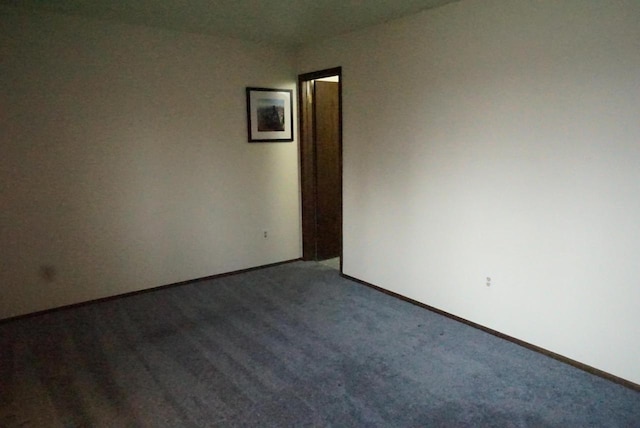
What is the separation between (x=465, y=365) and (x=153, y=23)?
11.9 ft

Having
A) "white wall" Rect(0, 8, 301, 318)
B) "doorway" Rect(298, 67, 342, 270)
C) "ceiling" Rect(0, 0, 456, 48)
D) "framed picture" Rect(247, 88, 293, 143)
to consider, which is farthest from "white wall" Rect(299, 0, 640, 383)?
"white wall" Rect(0, 8, 301, 318)

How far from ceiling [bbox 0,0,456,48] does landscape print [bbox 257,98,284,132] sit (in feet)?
2.45

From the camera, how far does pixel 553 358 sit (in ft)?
9.53

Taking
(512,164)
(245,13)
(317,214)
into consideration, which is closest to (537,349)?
(512,164)

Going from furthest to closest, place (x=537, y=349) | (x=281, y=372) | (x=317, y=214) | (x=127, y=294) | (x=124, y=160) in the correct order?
(x=317, y=214)
(x=127, y=294)
(x=124, y=160)
(x=537, y=349)
(x=281, y=372)

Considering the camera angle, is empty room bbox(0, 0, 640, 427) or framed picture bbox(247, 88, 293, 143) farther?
framed picture bbox(247, 88, 293, 143)

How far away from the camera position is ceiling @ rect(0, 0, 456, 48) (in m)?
3.23

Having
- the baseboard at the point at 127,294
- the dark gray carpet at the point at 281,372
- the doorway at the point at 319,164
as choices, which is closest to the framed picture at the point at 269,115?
the doorway at the point at 319,164

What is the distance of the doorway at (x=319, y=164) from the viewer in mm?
4910

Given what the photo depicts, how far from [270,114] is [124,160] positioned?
156 centimetres

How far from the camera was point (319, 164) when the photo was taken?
5.07 m

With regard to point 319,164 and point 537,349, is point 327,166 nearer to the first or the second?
point 319,164

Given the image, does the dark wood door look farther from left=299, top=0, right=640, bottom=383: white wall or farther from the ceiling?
the ceiling

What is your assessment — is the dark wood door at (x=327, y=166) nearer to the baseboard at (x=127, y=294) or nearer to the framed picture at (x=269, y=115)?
the framed picture at (x=269, y=115)
